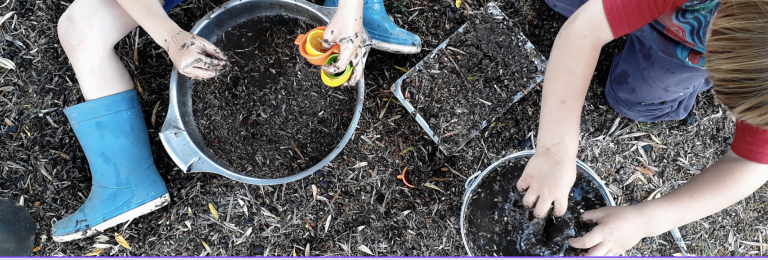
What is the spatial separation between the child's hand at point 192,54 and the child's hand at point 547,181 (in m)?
1.01

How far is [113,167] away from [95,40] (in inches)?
17.6

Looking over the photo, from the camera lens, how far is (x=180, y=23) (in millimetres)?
1669

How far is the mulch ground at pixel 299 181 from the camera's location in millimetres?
1652

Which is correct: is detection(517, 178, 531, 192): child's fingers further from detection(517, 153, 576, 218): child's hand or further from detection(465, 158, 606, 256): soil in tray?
detection(465, 158, 606, 256): soil in tray

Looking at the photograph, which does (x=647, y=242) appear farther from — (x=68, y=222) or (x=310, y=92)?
(x=68, y=222)

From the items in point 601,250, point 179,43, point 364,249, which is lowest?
point 364,249

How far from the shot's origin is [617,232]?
3.76ft

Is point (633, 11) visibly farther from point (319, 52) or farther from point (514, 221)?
point (319, 52)

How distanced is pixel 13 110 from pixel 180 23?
0.76 m

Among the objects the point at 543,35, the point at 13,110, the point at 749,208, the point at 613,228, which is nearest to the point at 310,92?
the point at 543,35

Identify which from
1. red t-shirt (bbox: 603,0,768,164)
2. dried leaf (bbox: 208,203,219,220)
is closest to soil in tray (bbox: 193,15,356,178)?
dried leaf (bbox: 208,203,219,220)

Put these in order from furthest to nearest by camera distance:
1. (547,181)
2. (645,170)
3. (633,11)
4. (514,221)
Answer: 1. (645,170)
2. (514,221)
3. (547,181)
4. (633,11)

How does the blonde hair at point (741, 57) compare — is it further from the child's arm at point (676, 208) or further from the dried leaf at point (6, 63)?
the dried leaf at point (6, 63)

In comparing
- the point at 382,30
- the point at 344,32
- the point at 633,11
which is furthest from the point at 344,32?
the point at 633,11
